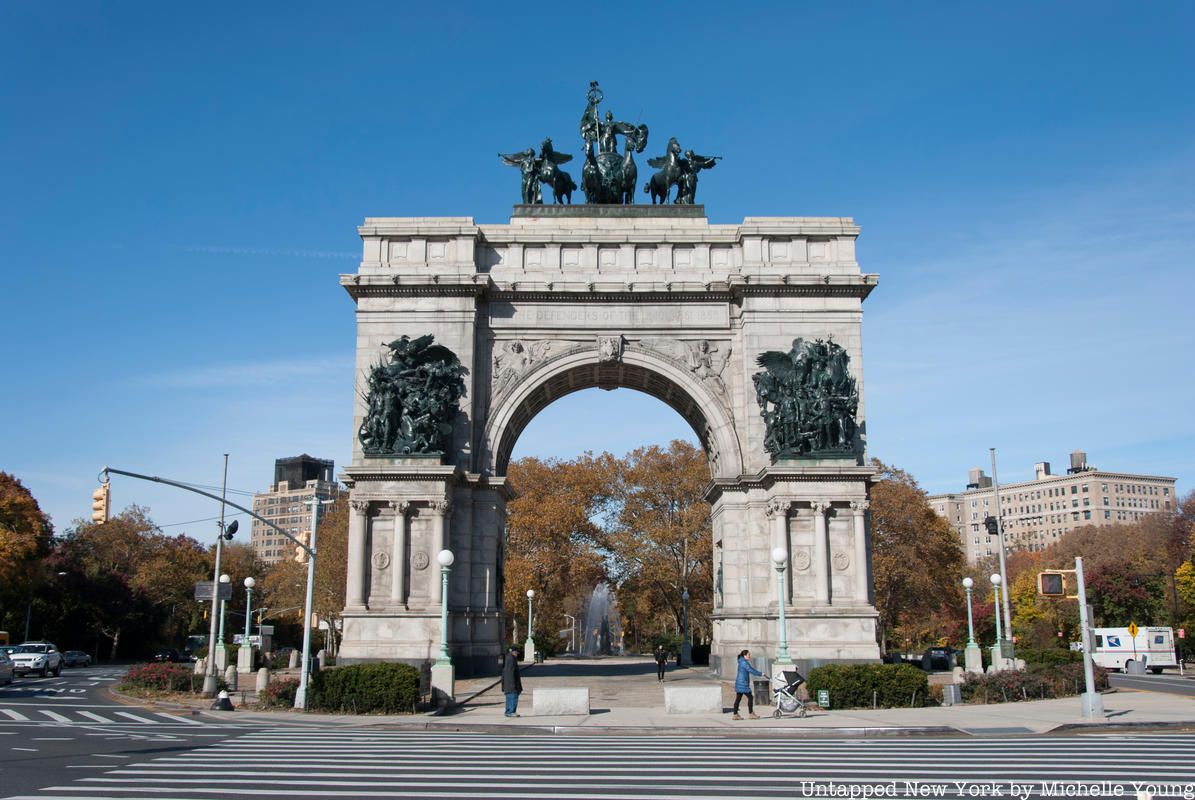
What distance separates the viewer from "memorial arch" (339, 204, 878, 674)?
3272 cm

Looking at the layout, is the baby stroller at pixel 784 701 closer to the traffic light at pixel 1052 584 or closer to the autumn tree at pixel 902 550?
the traffic light at pixel 1052 584

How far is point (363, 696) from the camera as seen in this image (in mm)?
24609

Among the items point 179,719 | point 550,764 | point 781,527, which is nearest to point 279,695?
point 179,719

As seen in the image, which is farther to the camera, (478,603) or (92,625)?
(92,625)

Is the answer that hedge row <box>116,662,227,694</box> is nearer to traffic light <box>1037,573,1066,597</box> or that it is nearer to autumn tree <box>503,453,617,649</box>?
traffic light <box>1037,573,1066,597</box>

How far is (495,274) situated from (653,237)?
233 inches

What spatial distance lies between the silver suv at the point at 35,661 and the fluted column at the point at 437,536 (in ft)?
76.4

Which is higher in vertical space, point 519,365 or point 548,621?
point 519,365

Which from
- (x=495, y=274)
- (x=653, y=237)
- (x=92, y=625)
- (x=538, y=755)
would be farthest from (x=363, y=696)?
(x=92, y=625)

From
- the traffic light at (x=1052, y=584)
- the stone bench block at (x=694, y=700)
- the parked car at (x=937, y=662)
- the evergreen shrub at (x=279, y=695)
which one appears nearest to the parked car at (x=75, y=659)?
the evergreen shrub at (x=279, y=695)

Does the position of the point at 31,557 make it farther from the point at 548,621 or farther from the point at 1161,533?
the point at 1161,533

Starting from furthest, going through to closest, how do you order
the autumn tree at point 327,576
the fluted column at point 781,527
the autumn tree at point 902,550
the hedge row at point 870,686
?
1. the autumn tree at point 327,576
2. the autumn tree at point 902,550
3. the fluted column at point 781,527
4. the hedge row at point 870,686

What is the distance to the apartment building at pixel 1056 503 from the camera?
478ft

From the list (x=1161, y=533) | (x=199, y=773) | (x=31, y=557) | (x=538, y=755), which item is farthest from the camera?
(x=1161, y=533)
